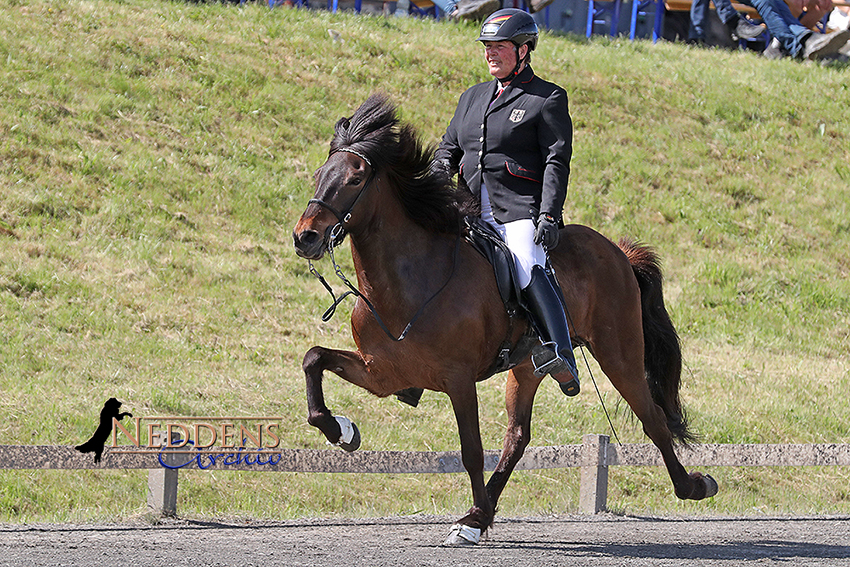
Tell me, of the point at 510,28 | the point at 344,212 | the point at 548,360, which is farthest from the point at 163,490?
the point at 510,28

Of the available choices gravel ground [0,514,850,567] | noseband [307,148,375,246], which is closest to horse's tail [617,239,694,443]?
gravel ground [0,514,850,567]

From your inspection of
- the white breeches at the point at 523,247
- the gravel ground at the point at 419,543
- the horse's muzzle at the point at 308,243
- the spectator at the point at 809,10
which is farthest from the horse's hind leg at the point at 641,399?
the spectator at the point at 809,10

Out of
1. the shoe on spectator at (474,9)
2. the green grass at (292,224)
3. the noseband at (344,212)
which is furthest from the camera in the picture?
the shoe on spectator at (474,9)

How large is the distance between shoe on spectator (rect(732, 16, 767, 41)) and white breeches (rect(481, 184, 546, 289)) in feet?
62.3

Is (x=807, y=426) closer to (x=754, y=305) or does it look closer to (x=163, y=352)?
(x=754, y=305)

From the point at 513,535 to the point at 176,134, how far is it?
10480 millimetres

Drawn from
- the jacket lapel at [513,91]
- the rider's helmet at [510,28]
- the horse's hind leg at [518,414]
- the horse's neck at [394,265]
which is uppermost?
the rider's helmet at [510,28]

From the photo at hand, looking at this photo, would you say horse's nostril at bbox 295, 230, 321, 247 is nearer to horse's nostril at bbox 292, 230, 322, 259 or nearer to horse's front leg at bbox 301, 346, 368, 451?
horse's nostril at bbox 292, 230, 322, 259

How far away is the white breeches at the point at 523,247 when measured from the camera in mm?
6152

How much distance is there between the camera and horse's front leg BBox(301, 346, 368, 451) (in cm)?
580

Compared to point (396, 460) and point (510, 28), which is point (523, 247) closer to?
point (510, 28)

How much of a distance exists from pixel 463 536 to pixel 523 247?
5.88 ft

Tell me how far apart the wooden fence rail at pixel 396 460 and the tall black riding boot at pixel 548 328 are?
6.61ft

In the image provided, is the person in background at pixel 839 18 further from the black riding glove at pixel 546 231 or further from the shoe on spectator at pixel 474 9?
the black riding glove at pixel 546 231
